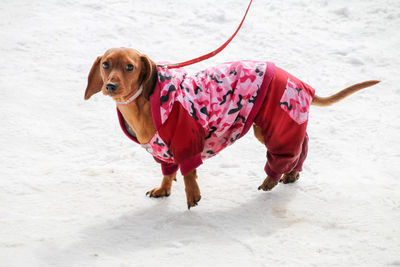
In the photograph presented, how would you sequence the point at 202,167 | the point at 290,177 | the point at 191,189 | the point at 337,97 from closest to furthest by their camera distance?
the point at 191,189 → the point at 337,97 → the point at 290,177 → the point at 202,167

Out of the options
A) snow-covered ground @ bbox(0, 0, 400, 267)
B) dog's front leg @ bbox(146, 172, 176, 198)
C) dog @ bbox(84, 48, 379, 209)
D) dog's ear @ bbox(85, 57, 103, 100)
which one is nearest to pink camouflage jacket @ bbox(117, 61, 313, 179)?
dog @ bbox(84, 48, 379, 209)

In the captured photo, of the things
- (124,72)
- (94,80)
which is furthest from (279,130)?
(94,80)

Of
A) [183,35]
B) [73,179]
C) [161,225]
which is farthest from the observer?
[183,35]

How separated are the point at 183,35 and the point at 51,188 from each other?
252cm

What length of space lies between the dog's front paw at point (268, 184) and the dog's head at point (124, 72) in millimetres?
998

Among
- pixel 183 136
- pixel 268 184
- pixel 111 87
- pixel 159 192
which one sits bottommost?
pixel 159 192

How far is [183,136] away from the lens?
2359mm

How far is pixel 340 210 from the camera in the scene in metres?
2.68

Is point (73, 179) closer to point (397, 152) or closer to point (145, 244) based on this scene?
point (145, 244)

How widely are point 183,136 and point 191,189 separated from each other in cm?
36

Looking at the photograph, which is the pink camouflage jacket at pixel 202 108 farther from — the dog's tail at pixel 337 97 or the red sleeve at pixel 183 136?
the dog's tail at pixel 337 97

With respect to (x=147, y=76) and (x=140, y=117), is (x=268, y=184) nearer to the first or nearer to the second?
(x=140, y=117)

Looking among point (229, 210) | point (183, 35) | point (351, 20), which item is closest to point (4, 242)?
point (229, 210)

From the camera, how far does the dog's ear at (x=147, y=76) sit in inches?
90.1
